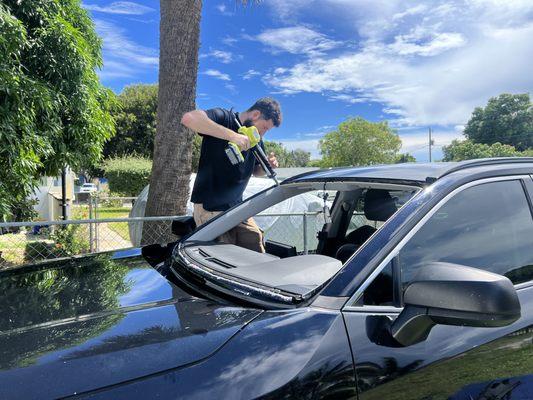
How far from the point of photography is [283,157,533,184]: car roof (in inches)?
74.5

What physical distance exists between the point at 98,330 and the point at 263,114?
2.71m

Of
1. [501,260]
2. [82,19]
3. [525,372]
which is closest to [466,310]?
[525,372]

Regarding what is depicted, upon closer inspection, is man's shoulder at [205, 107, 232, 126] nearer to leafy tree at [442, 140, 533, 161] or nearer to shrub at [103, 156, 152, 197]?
shrub at [103, 156, 152, 197]

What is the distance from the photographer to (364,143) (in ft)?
129

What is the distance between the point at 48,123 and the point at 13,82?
1.38 meters

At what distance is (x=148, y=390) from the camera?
3.66ft

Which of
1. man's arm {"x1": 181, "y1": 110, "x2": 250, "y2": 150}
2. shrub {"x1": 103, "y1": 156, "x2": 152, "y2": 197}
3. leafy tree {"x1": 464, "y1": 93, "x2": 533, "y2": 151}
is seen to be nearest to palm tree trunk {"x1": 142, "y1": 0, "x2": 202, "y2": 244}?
man's arm {"x1": 181, "y1": 110, "x2": 250, "y2": 150}

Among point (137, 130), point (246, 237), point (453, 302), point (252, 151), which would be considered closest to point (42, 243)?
Result: point (252, 151)

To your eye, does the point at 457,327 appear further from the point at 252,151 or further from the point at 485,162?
the point at 252,151

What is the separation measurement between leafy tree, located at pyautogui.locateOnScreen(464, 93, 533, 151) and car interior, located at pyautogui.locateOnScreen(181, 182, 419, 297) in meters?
57.0

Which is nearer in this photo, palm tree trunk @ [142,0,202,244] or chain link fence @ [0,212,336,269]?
palm tree trunk @ [142,0,202,244]

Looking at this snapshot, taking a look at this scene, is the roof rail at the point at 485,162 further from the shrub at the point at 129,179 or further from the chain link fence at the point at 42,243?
the shrub at the point at 129,179

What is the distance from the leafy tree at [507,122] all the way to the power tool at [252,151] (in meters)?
56.6

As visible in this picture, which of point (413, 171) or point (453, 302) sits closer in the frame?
point (453, 302)
